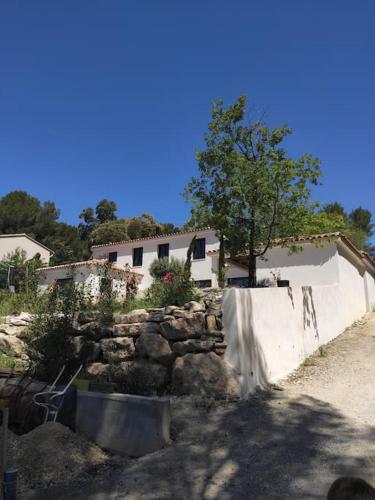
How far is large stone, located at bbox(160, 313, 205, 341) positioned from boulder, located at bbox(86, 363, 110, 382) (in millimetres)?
1219

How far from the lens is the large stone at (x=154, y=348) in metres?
6.80

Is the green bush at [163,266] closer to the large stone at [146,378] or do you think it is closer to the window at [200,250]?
the window at [200,250]

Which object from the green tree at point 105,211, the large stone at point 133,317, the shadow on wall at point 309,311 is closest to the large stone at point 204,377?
the large stone at point 133,317

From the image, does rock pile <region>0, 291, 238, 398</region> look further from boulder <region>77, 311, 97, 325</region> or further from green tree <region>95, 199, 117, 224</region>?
green tree <region>95, 199, 117, 224</region>

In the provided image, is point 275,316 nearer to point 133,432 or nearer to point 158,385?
point 158,385

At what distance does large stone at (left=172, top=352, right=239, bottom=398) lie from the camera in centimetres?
638

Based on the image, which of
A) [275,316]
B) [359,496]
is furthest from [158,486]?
[275,316]

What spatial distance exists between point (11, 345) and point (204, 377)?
5.24 metres

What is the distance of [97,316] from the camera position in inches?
314

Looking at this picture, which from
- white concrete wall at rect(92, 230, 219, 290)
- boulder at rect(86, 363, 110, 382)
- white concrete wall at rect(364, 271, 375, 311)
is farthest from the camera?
white concrete wall at rect(92, 230, 219, 290)

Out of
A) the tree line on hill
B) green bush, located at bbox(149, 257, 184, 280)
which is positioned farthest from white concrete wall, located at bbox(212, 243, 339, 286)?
the tree line on hill

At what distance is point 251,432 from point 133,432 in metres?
1.50

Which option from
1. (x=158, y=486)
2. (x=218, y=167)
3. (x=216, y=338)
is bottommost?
(x=158, y=486)

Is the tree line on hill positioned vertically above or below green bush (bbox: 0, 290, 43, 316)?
above
